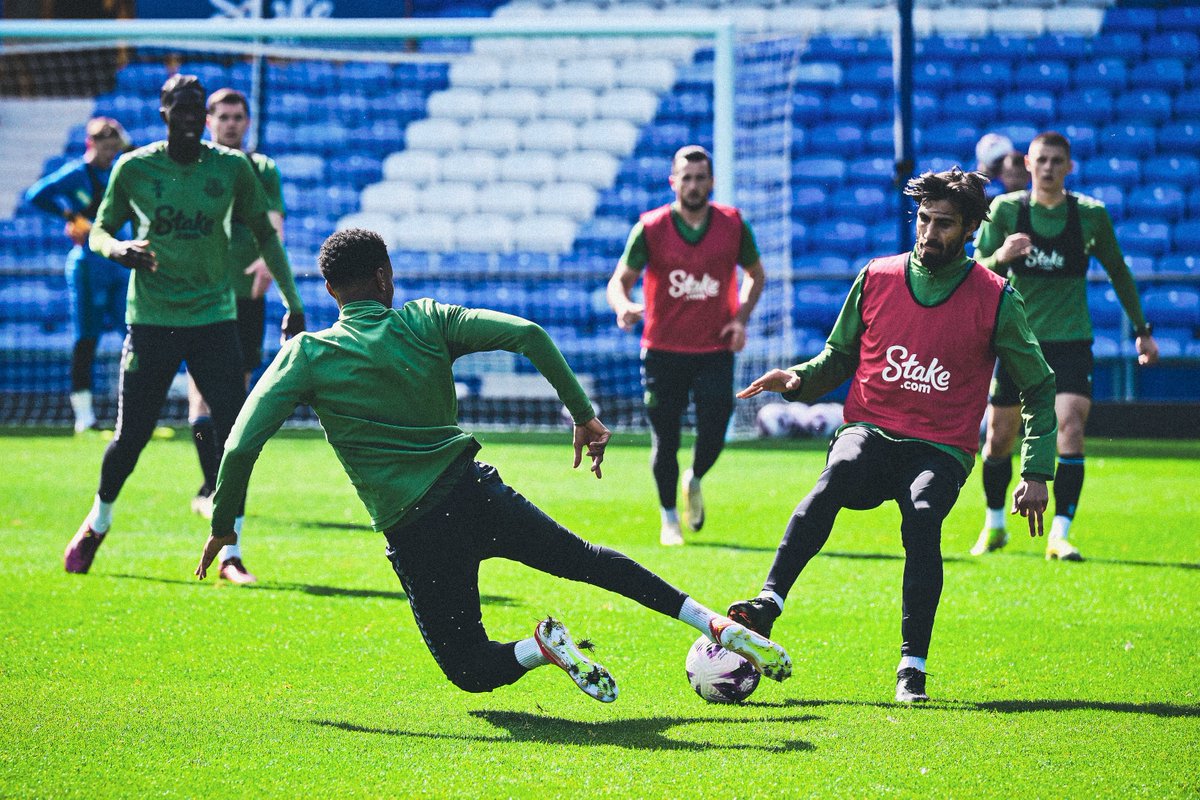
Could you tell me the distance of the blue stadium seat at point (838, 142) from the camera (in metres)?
17.9

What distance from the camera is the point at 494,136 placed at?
18062 millimetres

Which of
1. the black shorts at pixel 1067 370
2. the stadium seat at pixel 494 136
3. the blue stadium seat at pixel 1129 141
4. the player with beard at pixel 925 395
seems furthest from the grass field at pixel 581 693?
the blue stadium seat at pixel 1129 141

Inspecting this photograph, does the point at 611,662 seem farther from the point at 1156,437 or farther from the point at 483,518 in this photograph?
the point at 1156,437

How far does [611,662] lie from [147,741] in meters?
1.74

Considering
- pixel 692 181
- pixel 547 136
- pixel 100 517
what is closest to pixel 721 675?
pixel 100 517

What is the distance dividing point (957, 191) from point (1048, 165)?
3.07m

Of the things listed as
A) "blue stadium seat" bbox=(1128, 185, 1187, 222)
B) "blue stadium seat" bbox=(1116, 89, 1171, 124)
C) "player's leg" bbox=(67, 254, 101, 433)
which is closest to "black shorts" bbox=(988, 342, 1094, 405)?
"player's leg" bbox=(67, 254, 101, 433)

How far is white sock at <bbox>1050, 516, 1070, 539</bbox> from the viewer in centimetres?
775

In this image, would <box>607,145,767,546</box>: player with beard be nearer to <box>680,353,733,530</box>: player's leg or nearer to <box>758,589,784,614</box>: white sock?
<box>680,353,733,530</box>: player's leg

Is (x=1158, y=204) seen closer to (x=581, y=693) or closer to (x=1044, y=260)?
(x=1044, y=260)

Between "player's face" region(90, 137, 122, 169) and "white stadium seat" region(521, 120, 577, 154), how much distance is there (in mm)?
8300

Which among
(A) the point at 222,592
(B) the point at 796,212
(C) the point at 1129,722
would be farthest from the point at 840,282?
(C) the point at 1129,722

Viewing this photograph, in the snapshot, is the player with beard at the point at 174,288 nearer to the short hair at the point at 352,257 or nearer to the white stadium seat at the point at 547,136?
the short hair at the point at 352,257

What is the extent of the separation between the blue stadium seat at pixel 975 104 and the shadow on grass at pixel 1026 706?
14341 millimetres
